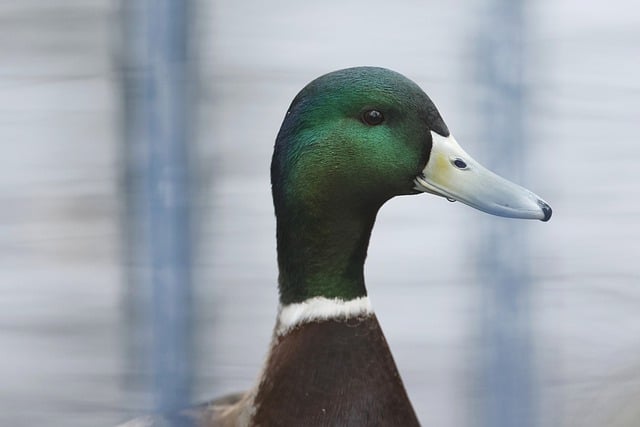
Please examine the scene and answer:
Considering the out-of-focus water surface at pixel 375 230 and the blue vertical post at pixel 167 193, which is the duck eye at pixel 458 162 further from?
the blue vertical post at pixel 167 193

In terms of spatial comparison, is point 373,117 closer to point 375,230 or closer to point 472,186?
point 472,186

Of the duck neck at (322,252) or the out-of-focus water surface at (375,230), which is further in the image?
Result: the out-of-focus water surface at (375,230)

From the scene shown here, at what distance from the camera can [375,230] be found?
2449 mm

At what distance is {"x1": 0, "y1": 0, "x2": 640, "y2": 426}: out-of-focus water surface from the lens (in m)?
1.91

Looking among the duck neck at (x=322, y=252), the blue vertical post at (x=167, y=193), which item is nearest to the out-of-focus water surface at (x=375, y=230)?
the duck neck at (x=322, y=252)

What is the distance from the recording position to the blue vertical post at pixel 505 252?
1.32 m

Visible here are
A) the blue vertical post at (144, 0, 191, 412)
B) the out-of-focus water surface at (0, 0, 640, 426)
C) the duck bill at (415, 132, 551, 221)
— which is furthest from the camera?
the out-of-focus water surface at (0, 0, 640, 426)

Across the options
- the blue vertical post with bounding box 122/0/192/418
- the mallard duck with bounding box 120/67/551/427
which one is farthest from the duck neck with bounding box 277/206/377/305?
the blue vertical post with bounding box 122/0/192/418

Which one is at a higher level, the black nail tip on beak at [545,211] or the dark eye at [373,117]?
the dark eye at [373,117]

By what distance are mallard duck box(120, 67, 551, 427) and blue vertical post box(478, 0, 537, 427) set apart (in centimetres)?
10

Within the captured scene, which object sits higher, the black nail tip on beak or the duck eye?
the duck eye

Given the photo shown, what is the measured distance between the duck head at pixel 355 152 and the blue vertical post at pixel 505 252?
0.32 ft

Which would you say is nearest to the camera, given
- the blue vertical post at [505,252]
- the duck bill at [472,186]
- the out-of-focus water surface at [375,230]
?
the blue vertical post at [505,252]

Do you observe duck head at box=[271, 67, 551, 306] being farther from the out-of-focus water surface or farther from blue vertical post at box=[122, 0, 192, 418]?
blue vertical post at box=[122, 0, 192, 418]
